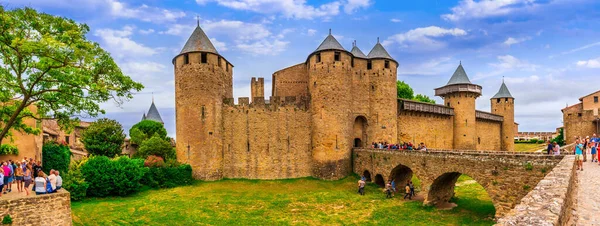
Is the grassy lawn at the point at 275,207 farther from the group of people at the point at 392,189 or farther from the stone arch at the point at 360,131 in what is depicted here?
the stone arch at the point at 360,131

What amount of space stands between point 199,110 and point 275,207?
38.5 feet

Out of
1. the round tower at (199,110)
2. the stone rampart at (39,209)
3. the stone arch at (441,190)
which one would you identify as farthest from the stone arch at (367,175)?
the stone rampart at (39,209)

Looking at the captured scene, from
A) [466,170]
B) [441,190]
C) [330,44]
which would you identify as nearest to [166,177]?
[330,44]

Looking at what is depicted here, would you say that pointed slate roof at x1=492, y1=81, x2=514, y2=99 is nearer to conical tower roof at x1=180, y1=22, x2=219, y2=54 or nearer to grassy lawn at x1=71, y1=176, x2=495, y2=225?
grassy lawn at x1=71, y1=176, x2=495, y2=225

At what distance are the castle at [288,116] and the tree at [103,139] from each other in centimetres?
1463

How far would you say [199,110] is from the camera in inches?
1087

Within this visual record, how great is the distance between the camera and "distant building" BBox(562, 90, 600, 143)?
38.4 m

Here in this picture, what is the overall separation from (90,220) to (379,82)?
81.7 ft

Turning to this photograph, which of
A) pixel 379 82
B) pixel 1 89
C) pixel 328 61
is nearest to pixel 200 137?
pixel 328 61

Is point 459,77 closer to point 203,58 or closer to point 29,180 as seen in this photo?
point 203,58

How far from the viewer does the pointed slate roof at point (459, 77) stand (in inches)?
1481

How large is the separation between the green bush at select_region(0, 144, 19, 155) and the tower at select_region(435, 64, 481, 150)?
4037cm

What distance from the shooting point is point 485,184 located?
15.5 meters

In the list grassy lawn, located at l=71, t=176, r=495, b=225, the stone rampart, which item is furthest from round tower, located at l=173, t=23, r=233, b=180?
the stone rampart
